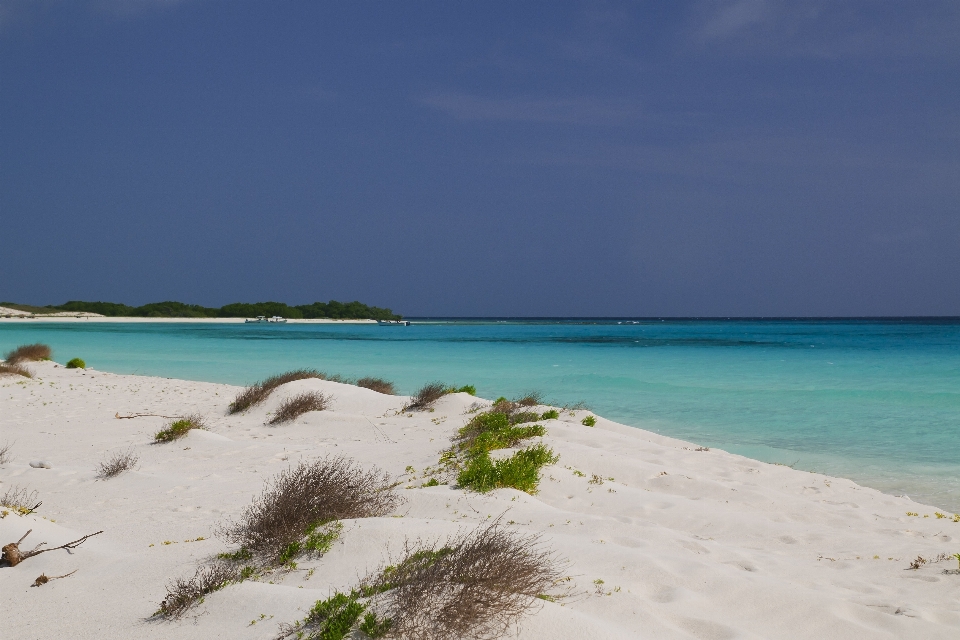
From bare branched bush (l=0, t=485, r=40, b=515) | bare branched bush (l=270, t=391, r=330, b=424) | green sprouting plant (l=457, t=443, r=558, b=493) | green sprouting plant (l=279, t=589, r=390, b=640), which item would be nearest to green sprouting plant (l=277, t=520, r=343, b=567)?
green sprouting plant (l=279, t=589, r=390, b=640)

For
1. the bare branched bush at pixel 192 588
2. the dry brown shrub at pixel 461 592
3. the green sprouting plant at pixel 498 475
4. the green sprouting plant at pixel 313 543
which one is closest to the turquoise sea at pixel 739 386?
the green sprouting plant at pixel 498 475

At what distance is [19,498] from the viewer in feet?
28.2

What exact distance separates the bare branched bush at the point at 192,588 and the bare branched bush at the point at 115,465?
598 centimetres

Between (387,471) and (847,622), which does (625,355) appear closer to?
(387,471)

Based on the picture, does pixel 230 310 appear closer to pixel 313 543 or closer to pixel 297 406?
pixel 297 406

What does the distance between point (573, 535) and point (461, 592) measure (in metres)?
2.90

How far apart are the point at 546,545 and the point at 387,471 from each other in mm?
4799

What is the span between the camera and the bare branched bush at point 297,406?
15.3m

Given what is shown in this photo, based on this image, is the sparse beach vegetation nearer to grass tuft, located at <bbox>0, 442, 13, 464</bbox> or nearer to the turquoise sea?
the turquoise sea

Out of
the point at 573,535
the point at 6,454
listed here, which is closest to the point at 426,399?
the point at 6,454

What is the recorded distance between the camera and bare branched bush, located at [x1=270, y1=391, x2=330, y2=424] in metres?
15.3

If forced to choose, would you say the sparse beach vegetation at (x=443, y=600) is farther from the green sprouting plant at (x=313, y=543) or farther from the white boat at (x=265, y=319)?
the white boat at (x=265, y=319)

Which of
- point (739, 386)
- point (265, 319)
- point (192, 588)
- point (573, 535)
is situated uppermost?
point (265, 319)

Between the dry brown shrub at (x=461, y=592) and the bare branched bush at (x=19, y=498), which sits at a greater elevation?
the dry brown shrub at (x=461, y=592)
